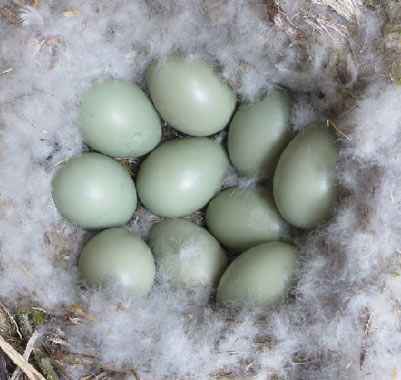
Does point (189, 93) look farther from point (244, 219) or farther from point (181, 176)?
point (244, 219)

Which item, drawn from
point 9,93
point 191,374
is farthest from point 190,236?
point 9,93

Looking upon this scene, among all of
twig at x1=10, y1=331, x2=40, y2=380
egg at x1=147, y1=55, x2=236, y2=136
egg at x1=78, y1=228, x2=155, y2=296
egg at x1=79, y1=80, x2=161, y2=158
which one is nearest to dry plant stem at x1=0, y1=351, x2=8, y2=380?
twig at x1=10, y1=331, x2=40, y2=380

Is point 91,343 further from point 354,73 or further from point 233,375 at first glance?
point 354,73

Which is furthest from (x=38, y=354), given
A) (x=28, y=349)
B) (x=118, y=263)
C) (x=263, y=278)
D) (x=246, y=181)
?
(x=246, y=181)

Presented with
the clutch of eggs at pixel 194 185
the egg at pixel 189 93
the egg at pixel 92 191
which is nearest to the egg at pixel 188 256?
the clutch of eggs at pixel 194 185

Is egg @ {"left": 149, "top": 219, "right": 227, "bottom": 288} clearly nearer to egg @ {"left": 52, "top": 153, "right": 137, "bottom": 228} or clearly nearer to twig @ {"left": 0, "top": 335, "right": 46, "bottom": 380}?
egg @ {"left": 52, "top": 153, "right": 137, "bottom": 228}

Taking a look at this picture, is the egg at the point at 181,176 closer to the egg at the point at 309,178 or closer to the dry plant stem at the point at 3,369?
the egg at the point at 309,178
